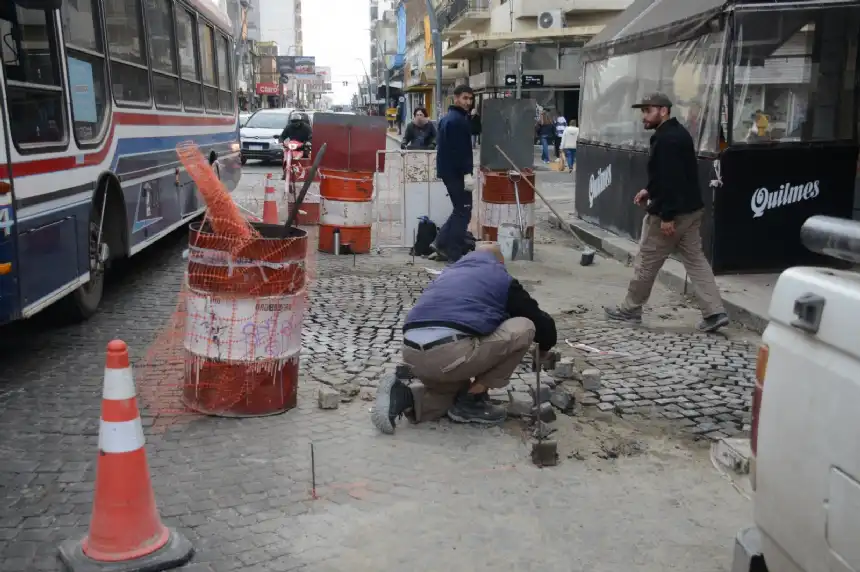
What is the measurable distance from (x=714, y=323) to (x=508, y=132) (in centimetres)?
433

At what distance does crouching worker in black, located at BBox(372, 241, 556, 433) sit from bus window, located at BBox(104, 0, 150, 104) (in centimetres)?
412

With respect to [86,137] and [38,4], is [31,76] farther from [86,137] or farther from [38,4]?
[86,137]

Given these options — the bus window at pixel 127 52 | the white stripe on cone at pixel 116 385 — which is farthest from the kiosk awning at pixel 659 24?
the white stripe on cone at pixel 116 385

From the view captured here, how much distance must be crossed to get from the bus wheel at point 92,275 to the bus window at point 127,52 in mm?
1208

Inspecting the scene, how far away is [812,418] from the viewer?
7.30 feet

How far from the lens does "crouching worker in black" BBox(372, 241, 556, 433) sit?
492 cm

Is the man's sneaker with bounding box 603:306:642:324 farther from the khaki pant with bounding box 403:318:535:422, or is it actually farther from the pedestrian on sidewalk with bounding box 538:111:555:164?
the pedestrian on sidewalk with bounding box 538:111:555:164

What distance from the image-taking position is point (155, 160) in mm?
8859

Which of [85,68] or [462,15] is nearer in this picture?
[85,68]

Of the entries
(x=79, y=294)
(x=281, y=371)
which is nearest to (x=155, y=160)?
(x=79, y=294)

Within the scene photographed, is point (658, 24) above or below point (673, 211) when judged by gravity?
above

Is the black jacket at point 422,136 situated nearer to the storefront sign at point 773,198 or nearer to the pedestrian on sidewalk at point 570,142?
the storefront sign at point 773,198

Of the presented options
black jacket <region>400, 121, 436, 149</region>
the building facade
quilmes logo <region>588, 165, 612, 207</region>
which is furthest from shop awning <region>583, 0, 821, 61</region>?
the building facade

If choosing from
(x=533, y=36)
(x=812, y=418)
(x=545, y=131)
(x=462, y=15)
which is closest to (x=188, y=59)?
(x=812, y=418)
